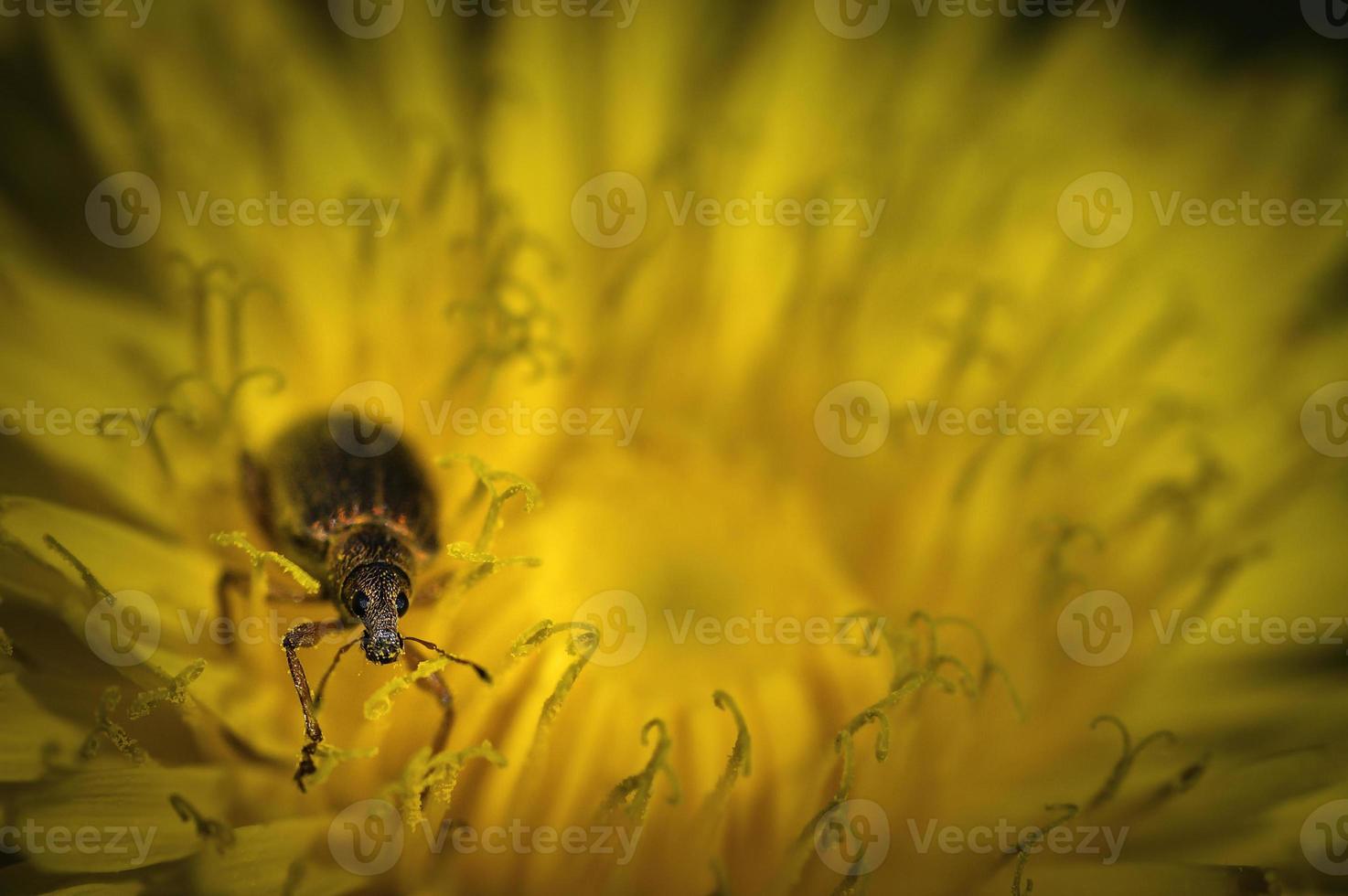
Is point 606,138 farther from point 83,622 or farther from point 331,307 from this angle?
point 83,622

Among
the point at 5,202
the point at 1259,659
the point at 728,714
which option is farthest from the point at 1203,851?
the point at 5,202

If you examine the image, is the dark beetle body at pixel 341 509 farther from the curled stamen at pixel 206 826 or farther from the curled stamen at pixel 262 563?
the curled stamen at pixel 206 826

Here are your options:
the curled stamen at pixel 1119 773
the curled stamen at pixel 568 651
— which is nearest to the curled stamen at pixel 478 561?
the curled stamen at pixel 568 651

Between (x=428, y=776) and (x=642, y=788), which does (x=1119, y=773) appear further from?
(x=428, y=776)

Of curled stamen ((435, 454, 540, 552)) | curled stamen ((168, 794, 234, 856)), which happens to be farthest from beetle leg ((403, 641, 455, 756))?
curled stamen ((168, 794, 234, 856))

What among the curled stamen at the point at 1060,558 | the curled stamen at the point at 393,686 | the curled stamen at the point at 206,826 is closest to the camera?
the curled stamen at the point at 206,826

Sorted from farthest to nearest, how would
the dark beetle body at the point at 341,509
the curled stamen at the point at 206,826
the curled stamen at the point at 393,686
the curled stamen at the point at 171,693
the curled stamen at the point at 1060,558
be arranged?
the curled stamen at the point at 1060,558, the dark beetle body at the point at 341,509, the curled stamen at the point at 393,686, the curled stamen at the point at 171,693, the curled stamen at the point at 206,826

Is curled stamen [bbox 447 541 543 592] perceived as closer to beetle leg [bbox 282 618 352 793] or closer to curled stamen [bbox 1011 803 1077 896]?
beetle leg [bbox 282 618 352 793]
